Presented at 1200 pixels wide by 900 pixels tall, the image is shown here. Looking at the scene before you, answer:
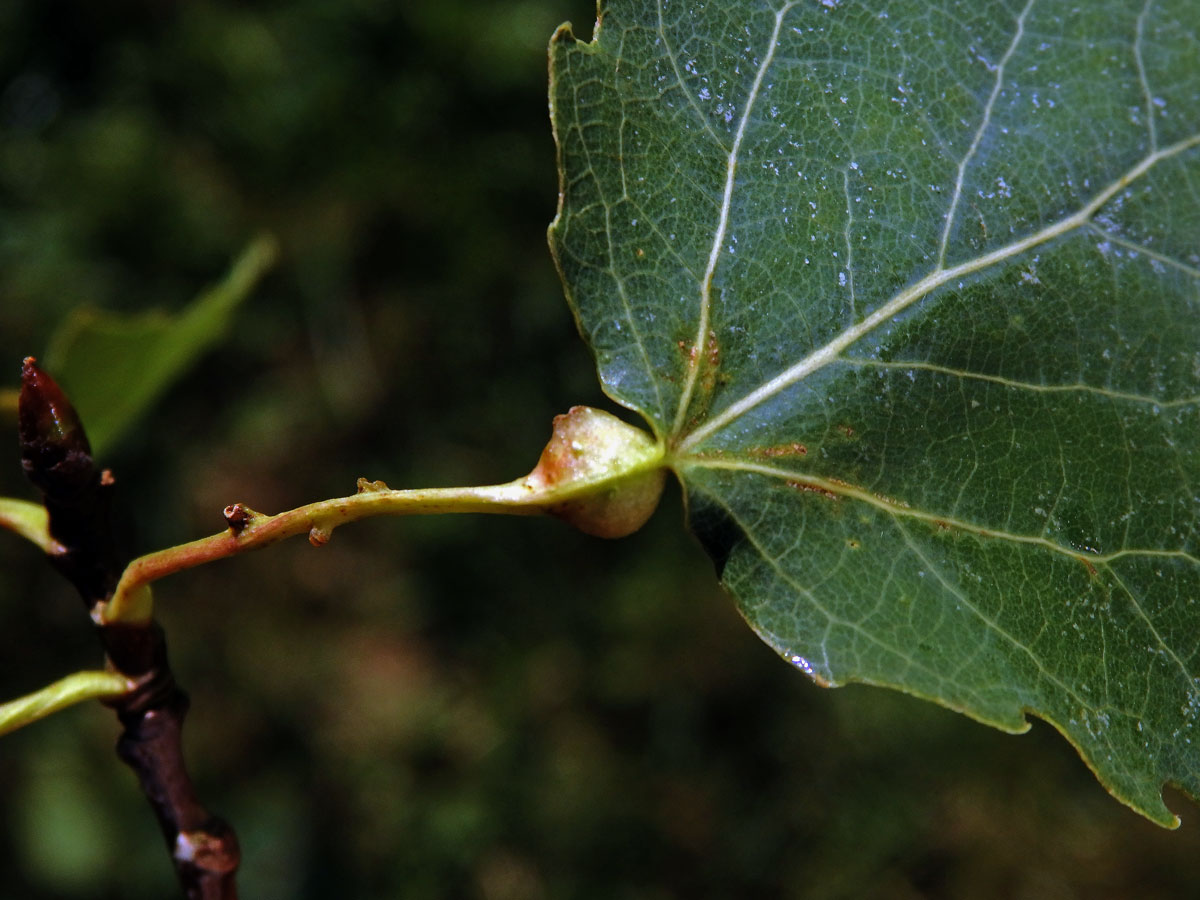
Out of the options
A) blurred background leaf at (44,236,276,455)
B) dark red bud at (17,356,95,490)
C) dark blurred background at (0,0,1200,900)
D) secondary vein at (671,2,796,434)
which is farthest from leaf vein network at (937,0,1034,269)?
dark blurred background at (0,0,1200,900)

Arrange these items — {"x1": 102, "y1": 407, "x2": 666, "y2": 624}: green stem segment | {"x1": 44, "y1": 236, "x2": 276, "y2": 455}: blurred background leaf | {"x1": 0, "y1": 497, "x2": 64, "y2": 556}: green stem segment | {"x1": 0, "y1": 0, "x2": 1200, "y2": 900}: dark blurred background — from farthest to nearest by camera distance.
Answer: {"x1": 0, "y1": 0, "x2": 1200, "y2": 900}: dark blurred background < {"x1": 44, "y1": 236, "x2": 276, "y2": 455}: blurred background leaf < {"x1": 0, "y1": 497, "x2": 64, "y2": 556}: green stem segment < {"x1": 102, "y1": 407, "x2": 666, "y2": 624}: green stem segment

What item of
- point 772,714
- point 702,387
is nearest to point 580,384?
point 772,714

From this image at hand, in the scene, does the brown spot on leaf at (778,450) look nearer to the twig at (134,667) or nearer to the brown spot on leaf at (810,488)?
the brown spot on leaf at (810,488)

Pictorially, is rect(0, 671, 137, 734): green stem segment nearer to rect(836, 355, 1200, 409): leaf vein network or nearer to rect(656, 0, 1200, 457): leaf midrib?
rect(656, 0, 1200, 457): leaf midrib

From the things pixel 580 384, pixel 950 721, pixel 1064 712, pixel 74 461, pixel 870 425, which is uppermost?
pixel 74 461

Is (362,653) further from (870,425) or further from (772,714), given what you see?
(870,425)

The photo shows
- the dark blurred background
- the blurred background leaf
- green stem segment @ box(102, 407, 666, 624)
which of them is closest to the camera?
green stem segment @ box(102, 407, 666, 624)

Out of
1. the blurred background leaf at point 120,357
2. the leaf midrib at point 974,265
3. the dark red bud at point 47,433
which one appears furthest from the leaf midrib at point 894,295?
the blurred background leaf at point 120,357
